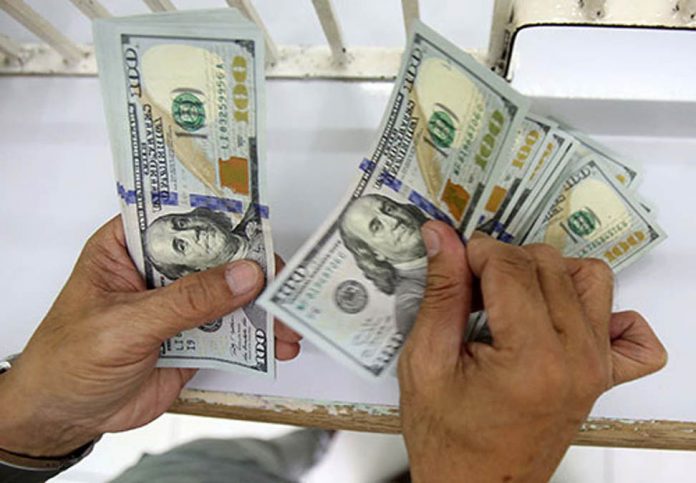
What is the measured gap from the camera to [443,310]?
0.57 meters

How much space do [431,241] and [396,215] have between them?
0.20ft

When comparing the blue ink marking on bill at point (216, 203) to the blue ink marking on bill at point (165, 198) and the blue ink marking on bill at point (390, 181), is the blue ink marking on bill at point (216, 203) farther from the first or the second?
the blue ink marking on bill at point (390, 181)

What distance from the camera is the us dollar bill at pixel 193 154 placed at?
589 millimetres

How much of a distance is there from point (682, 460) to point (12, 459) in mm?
847

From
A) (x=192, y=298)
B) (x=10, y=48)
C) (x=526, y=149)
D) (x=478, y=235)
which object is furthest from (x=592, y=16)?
(x=10, y=48)

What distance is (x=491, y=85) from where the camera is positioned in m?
0.60

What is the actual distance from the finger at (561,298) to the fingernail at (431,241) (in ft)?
0.24

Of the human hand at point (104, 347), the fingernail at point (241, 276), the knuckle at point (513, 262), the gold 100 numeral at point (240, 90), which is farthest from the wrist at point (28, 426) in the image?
the knuckle at point (513, 262)

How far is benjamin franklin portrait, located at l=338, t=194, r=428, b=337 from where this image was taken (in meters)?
0.65

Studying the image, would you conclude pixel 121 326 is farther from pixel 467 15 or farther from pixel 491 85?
pixel 467 15

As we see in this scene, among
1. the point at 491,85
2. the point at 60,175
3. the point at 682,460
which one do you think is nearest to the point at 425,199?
the point at 491,85

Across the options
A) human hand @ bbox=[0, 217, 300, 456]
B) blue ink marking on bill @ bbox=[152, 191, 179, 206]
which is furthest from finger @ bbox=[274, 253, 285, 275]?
blue ink marking on bill @ bbox=[152, 191, 179, 206]

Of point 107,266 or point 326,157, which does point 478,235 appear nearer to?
point 326,157

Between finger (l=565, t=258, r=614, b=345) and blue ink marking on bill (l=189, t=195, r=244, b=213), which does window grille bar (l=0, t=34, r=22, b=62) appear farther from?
finger (l=565, t=258, r=614, b=345)
